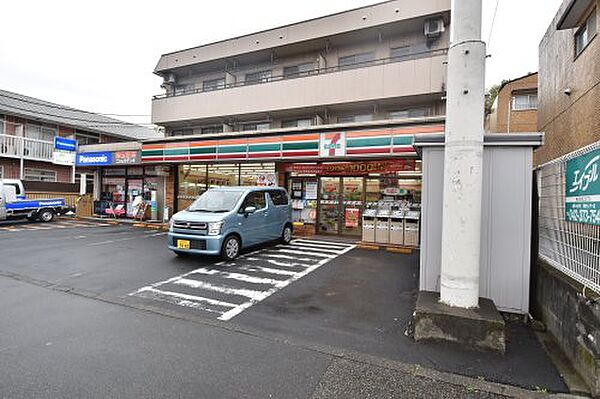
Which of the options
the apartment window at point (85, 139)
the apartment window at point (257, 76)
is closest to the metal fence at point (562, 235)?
the apartment window at point (257, 76)

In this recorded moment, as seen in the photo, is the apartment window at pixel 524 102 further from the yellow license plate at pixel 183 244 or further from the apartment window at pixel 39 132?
the apartment window at pixel 39 132

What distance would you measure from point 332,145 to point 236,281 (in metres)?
6.00

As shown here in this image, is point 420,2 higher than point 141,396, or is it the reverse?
point 420,2

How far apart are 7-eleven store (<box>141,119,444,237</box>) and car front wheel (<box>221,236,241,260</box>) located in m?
4.35

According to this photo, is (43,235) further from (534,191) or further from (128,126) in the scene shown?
(128,126)

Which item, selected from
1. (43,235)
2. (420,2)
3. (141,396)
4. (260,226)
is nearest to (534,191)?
(141,396)

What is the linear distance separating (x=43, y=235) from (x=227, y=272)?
27.9ft

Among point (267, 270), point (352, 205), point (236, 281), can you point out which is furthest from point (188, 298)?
point (352, 205)

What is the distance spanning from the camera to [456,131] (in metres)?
3.69

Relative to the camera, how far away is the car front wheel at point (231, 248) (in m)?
7.20

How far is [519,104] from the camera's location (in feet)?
65.1

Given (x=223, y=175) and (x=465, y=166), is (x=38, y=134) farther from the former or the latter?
(x=465, y=166)

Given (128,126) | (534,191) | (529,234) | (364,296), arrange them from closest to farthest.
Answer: (529,234) → (534,191) → (364,296) → (128,126)

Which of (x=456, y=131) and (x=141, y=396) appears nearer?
(x=141, y=396)
